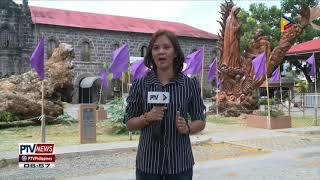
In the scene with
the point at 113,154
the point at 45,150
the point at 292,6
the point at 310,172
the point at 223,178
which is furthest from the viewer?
the point at 292,6

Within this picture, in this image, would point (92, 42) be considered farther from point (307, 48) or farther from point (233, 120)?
point (233, 120)

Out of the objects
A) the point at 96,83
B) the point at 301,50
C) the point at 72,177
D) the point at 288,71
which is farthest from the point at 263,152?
the point at 288,71

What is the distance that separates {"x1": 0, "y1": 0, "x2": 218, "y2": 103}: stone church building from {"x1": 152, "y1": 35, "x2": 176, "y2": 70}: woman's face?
34.0 meters

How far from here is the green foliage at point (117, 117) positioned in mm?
14586

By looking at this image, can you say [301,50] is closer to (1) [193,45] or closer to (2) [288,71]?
(2) [288,71]

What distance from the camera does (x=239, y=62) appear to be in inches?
875

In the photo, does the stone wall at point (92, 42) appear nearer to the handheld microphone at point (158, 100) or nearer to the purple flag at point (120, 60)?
the purple flag at point (120, 60)

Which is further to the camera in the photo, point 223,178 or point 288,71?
point 288,71

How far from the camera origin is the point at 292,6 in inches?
1572

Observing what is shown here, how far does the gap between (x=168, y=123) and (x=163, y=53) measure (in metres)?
0.53

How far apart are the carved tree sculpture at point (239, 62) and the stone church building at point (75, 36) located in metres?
17.8

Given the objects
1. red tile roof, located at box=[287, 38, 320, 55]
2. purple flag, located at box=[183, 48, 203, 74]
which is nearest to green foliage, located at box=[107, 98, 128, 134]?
purple flag, located at box=[183, 48, 203, 74]

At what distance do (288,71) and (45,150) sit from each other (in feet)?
143

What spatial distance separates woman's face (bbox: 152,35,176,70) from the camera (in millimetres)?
3295
